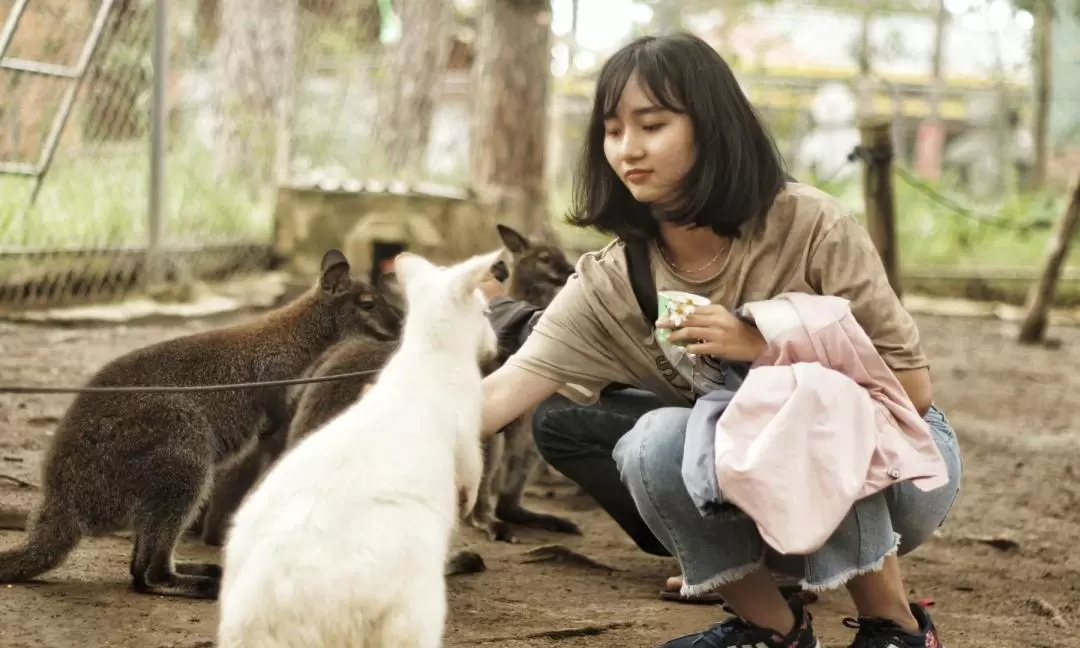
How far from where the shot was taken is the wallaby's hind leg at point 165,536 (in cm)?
338

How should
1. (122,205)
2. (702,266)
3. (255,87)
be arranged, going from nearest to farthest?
(702,266) → (122,205) → (255,87)

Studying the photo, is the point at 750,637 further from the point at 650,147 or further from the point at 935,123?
the point at 935,123

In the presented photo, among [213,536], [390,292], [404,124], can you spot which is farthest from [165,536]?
[404,124]

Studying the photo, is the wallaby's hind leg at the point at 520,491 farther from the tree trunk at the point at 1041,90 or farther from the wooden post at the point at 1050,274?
the tree trunk at the point at 1041,90

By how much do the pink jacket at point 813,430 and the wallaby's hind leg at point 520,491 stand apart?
1.87 metres

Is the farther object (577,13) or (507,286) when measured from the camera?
(577,13)

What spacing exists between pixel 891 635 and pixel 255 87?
8885 millimetres

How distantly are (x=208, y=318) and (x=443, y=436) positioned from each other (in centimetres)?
547

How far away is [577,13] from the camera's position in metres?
10.7

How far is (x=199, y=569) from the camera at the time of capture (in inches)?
141

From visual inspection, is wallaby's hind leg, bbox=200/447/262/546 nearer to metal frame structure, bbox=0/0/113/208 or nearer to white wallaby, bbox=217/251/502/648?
white wallaby, bbox=217/251/502/648

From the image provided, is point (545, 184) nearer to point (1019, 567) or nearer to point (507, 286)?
point (507, 286)

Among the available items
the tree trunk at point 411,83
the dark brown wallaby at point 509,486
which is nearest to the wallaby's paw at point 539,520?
the dark brown wallaby at point 509,486

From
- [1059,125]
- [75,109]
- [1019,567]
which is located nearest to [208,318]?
[75,109]
